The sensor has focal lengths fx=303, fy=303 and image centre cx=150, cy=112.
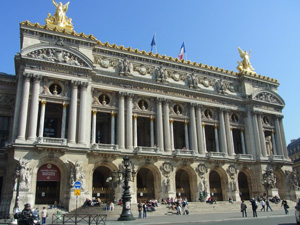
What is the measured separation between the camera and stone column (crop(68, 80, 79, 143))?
116 ft

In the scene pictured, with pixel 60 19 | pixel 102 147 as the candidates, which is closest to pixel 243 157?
pixel 102 147

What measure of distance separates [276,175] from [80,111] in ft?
109

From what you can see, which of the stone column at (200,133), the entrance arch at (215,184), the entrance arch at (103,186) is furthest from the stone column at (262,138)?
the entrance arch at (103,186)

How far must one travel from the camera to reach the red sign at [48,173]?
3306 centimetres

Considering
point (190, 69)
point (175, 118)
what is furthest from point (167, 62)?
point (175, 118)

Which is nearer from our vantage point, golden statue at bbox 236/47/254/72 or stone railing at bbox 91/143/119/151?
stone railing at bbox 91/143/119/151

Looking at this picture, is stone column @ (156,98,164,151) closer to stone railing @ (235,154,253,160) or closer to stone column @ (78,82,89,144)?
stone column @ (78,82,89,144)

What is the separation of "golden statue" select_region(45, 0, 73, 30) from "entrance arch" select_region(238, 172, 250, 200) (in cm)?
3389

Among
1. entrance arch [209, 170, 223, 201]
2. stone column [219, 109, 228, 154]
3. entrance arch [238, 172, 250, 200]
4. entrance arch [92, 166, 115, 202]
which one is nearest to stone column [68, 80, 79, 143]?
entrance arch [92, 166, 115, 202]

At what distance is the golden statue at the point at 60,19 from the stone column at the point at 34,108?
28.4 ft

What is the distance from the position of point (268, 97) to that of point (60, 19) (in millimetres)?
36148

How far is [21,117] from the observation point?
33.4 meters

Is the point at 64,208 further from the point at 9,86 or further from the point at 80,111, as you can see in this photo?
the point at 9,86

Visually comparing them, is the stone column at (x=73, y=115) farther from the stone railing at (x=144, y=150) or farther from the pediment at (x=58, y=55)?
the stone railing at (x=144, y=150)
